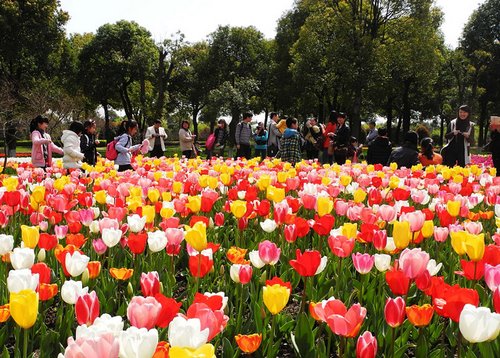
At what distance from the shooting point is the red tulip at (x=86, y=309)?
165cm

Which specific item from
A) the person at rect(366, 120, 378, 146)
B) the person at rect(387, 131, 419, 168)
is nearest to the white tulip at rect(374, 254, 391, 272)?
the person at rect(387, 131, 419, 168)

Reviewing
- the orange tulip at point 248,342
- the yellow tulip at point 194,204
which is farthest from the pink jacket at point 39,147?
the orange tulip at point 248,342

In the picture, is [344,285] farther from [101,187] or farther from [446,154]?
[446,154]

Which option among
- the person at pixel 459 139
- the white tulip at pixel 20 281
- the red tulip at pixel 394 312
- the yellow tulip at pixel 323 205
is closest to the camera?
the red tulip at pixel 394 312

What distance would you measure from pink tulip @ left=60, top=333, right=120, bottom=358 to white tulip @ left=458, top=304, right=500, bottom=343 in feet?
3.25

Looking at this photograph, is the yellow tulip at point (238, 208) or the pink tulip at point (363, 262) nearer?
the pink tulip at point (363, 262)

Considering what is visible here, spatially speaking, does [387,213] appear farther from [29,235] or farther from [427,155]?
[427,155]

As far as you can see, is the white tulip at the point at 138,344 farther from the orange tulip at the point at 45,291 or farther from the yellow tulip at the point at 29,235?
the yellow tulip at the point at 29,235

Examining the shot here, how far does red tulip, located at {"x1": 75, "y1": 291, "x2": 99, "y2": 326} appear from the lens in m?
1.65

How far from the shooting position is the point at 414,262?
6.71ft

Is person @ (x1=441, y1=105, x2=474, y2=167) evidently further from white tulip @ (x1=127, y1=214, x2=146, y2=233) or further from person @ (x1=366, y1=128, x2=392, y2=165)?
white tulip @ (x1=127, y1=214, x2=146, y2=233)

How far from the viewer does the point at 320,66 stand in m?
32.4

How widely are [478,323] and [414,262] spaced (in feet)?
1.79

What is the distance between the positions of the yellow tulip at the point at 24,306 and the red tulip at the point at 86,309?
0.14 m
